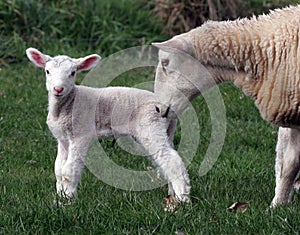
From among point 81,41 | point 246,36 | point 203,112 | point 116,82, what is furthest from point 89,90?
point 81,41

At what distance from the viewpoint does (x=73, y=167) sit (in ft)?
15.5

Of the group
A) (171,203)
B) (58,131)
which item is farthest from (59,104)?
(171,203)

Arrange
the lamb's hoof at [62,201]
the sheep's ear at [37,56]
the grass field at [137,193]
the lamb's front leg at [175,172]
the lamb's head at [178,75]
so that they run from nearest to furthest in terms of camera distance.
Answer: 1. the grass field at [137,193]
2. the lamb's hoof at [62,201]
3. the lamb's head at [178,75]
4. the lamb's front leg at [175,172]
5. the sheep's ear at [37,56]

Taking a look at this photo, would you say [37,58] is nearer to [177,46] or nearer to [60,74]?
[60,74]

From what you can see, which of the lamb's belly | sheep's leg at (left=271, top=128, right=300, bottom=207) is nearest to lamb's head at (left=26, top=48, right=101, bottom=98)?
the lamb's belly

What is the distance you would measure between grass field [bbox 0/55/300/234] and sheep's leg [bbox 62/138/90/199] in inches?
4.0

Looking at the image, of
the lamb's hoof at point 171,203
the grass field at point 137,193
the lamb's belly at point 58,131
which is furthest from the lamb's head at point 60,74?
the lamb's hoof at point 171,203

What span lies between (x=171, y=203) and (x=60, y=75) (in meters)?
1.09

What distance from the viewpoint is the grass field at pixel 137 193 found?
415 centimetres

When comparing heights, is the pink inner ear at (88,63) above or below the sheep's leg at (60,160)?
above

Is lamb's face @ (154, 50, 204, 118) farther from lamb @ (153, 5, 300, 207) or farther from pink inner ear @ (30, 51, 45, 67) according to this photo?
pink inner ear @ (30, 51, 45, 67)

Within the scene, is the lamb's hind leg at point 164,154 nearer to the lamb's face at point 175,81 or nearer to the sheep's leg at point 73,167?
the lamb's face at point 175,81

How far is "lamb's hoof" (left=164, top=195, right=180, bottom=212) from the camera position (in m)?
4.42

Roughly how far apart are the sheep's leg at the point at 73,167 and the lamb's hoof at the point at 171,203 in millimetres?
594
